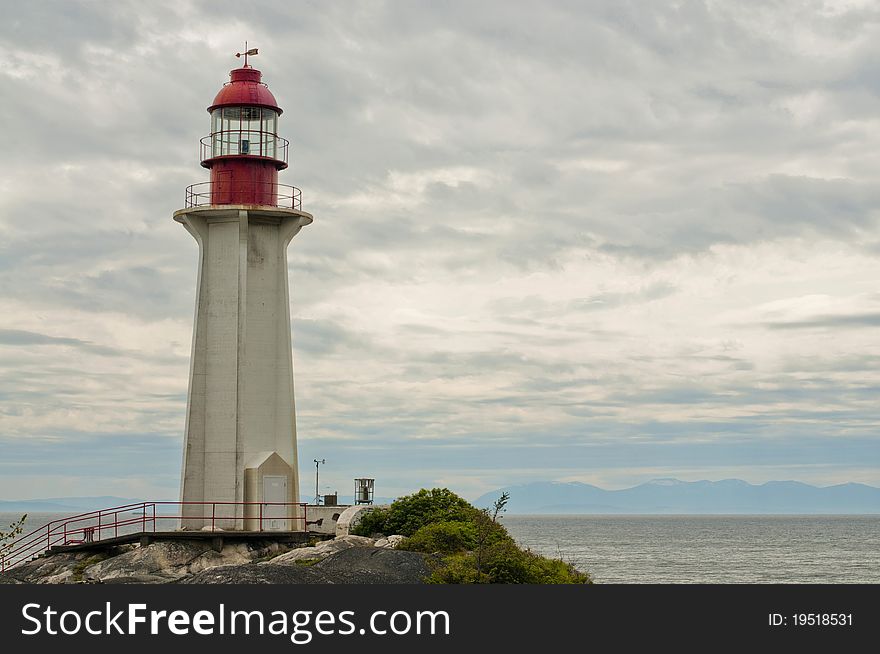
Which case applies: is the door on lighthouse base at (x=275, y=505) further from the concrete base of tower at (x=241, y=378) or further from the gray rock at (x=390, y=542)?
the gray rock at (x=390, y=542)

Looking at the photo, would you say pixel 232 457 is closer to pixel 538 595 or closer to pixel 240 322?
pixel 240 322

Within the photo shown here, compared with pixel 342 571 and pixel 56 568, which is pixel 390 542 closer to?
pixel 342 571

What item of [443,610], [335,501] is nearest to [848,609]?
[443,610]

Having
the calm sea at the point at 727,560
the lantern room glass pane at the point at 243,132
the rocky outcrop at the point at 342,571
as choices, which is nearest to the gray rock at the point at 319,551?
the rocky outcrop at the point at 342,571

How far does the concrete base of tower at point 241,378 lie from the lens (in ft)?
125

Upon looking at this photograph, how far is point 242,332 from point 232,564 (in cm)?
839

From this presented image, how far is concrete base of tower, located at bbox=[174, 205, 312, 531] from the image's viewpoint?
38000 millimetres

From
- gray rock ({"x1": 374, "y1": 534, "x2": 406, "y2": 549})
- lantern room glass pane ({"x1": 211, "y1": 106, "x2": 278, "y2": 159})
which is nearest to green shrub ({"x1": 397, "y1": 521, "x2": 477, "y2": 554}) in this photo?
gray rock ({"x1": 374, "y1": 534, "x2": 406, "y2": 549})

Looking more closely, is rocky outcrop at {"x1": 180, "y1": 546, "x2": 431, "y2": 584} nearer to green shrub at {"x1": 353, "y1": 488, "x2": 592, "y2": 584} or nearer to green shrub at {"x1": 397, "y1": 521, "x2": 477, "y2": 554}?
green shrub at {"x1": 353, "y1": 488, "x2": 592, "y2": 584}

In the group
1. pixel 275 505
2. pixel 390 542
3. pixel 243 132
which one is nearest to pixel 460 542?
pixel 390 542

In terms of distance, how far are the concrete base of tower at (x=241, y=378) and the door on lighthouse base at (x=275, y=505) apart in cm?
3

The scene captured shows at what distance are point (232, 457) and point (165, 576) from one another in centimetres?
501

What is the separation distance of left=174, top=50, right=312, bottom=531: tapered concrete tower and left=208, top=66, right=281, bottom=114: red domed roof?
43 millimetres

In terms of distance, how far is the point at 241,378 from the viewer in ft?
126
